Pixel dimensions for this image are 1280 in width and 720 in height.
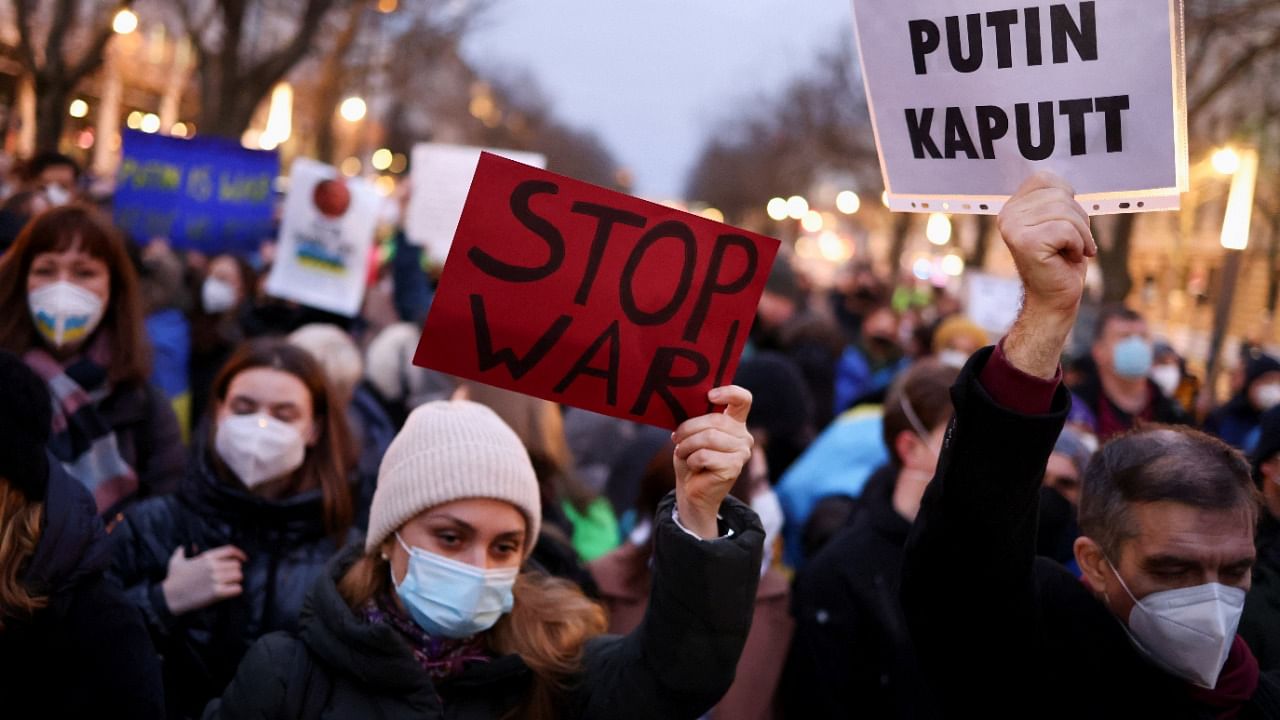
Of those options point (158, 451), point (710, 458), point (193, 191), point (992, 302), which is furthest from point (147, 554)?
point (992, 302)

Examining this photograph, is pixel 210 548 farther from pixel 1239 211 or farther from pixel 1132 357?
pixel 1132 357

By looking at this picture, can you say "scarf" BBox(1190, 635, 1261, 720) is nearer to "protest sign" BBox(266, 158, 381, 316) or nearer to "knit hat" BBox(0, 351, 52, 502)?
"knit hat" BBox(0, 351, 52, 502)

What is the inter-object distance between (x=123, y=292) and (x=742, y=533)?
9.59 ft

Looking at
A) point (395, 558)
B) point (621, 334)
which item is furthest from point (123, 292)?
point (621, 334)

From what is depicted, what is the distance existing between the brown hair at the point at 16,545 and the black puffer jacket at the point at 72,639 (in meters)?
0.02

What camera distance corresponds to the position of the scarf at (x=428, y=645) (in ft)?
9.16

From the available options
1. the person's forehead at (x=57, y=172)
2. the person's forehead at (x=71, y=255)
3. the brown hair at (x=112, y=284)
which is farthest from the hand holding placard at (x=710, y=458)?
the person's forehead at (x=57, y=172)

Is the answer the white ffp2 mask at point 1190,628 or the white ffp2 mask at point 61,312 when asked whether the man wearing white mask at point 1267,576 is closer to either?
the white ffp2 mask at point 1190,628

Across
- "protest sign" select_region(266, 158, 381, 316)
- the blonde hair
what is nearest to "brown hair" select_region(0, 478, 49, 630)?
the blonde hair

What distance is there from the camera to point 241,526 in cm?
361

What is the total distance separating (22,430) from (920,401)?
2738 millimetres

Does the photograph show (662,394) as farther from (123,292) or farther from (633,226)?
(123,292)

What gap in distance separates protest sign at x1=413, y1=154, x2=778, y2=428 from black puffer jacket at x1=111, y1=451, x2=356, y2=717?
1.31 metres

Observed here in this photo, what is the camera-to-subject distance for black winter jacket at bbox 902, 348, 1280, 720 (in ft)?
7.09
